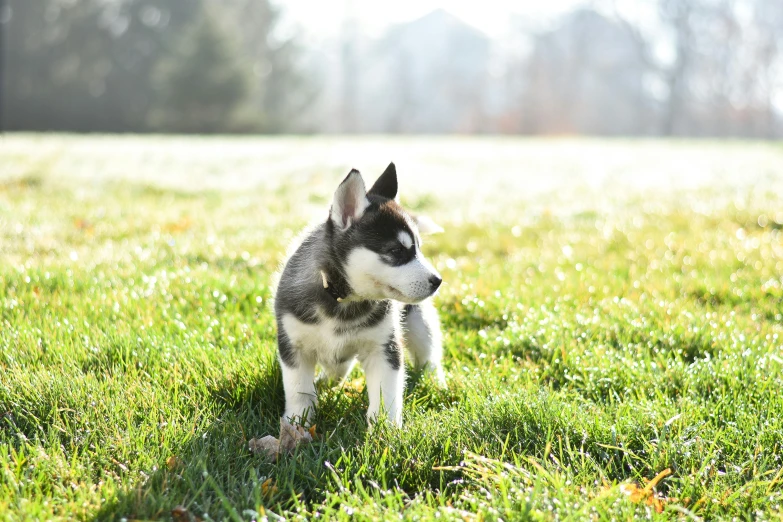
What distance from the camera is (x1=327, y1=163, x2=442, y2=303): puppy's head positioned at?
10.3 feet

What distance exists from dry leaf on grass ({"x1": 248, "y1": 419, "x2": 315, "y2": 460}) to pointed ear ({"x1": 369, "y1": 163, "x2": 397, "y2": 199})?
1.27 meters

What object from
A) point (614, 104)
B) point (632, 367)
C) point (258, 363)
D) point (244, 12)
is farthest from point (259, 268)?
point (614, 104)

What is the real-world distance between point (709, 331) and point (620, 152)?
18524 millimetres

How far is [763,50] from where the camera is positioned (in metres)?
45.7

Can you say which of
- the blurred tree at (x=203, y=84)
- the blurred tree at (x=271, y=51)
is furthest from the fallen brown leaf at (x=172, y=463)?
the blurred tree at (x=271, y=51)

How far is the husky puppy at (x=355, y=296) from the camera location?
3184mm

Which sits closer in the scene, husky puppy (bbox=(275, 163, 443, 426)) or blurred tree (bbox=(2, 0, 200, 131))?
husky puppy (bbox=(275, 163, 443, 426))

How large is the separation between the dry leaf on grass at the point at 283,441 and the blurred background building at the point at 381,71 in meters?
36.4

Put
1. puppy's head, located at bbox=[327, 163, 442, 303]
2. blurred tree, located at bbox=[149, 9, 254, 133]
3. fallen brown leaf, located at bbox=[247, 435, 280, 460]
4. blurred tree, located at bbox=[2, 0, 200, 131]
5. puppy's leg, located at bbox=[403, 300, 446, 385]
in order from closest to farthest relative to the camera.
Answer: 1. fallen brown leaf, located at bbox=[247, 435, 280, 460]
2. puppy's head, located at bbox=[327, 163, 442, 303]
3. puppy's leg, located at bbox=[403, 300, 446, 385]
4. blurred tree, located at bbox=[149, 9, 254, 133]
5. blurred tree, located at bbox=[2, 0, 200, 131]

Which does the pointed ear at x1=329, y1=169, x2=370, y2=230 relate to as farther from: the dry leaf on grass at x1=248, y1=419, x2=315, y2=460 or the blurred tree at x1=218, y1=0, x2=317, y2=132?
the blurred tree at x1=218, y1=0, x2=317, y2=132

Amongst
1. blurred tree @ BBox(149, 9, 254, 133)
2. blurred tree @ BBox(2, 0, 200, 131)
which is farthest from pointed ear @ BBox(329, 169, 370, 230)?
blurred tree @ BBox(2, 0, 200, 131)

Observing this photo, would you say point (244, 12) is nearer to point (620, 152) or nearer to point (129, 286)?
point (620, 152)

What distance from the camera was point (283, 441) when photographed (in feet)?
10.00

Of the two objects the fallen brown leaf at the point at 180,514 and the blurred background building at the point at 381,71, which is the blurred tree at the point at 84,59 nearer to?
the blurred background building at the point at 381,71
